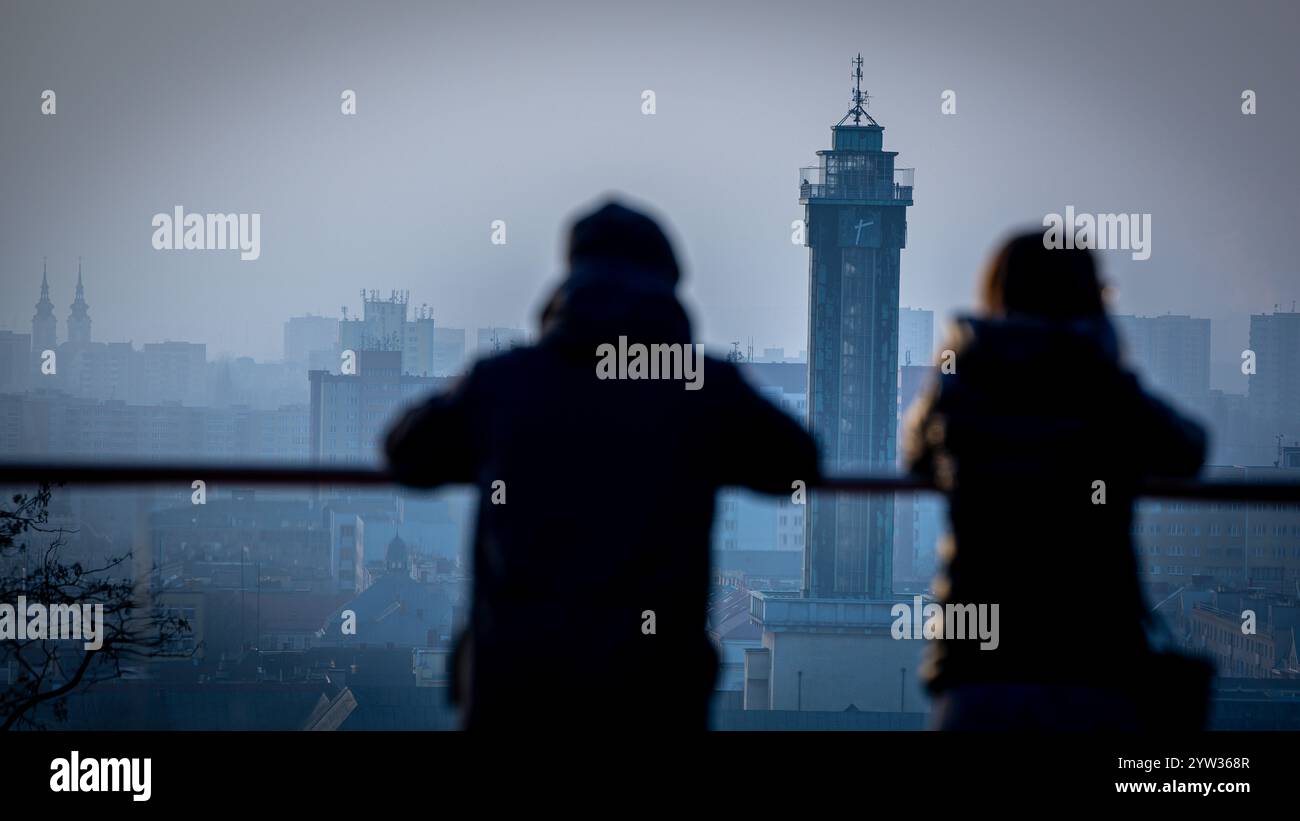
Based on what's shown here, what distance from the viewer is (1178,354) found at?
244 ft

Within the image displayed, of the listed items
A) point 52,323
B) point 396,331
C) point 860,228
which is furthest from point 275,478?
point 52,323

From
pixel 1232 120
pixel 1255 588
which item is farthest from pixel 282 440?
pixel 1232 120

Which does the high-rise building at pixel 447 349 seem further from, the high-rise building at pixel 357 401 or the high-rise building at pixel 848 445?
the high-rise building at pixel 848 445

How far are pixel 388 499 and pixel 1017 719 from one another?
84.2 m

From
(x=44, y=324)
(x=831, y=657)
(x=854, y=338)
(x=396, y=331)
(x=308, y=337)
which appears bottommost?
(x=831, y=657)

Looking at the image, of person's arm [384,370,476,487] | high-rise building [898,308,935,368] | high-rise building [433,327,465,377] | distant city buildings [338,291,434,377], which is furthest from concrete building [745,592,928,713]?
person's arm [384,370,476,487]

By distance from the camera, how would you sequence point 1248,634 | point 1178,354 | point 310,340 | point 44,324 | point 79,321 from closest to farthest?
point 1248,634 < point 1178,354 < point 44,324 < point 79,321 < point 310,340

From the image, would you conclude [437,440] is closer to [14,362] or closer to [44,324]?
[14,362]

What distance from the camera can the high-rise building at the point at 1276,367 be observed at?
251 feet

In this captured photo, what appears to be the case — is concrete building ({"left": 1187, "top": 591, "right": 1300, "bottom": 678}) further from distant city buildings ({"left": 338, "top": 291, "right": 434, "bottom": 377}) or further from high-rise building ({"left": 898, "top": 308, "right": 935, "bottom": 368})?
distant city buildings ({"left": 338, "top": 291, "right": 434, "bottom": 377})

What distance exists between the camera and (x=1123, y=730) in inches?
104

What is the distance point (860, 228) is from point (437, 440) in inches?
2546

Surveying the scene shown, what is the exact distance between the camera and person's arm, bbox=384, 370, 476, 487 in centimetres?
273

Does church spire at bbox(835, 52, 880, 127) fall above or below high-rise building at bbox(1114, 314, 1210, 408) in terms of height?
above
